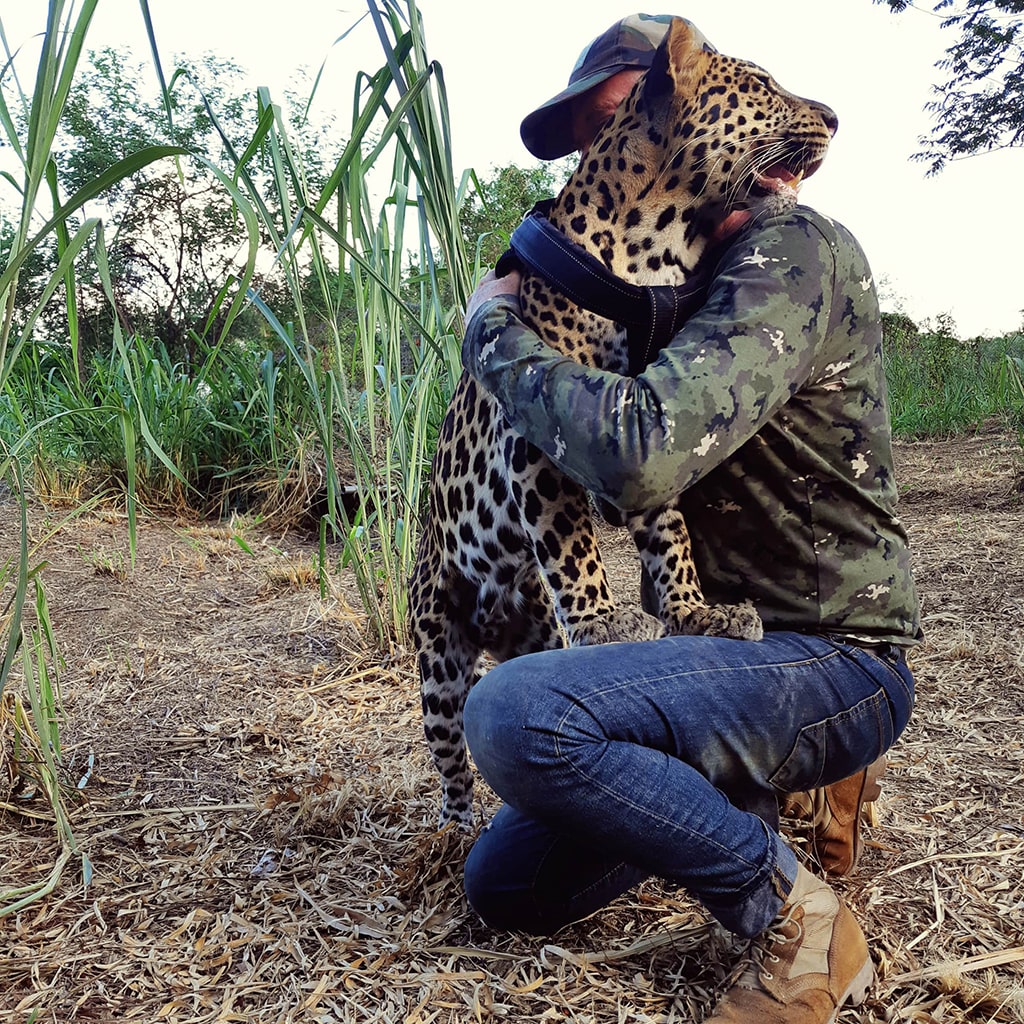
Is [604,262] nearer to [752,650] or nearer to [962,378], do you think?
[752,650]

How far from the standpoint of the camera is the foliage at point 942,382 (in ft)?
24.7

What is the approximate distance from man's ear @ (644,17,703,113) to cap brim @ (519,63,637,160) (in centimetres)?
16

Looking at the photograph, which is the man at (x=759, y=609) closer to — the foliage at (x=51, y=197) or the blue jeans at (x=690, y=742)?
the blue jeans at (x=690, y=742)

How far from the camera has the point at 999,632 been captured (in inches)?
125

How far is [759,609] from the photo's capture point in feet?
5.29

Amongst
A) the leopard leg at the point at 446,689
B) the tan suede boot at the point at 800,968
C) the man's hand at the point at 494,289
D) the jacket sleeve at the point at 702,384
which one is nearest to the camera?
the jacket sleeve at the point at 702,384

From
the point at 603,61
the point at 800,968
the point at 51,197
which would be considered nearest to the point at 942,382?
the point at 603,61

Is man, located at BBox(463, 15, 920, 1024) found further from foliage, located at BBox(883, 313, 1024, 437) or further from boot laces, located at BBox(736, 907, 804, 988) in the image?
foliage, located at BBox(883, 313, 1024, 437)

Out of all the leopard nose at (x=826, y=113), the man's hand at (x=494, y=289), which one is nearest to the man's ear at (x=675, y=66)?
the leopard nose at (x=826, y=113)

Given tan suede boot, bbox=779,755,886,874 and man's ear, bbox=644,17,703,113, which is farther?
tan suede boot, bbox=779,755,886,874

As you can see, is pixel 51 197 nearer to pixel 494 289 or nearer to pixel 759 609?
pixel 494 289

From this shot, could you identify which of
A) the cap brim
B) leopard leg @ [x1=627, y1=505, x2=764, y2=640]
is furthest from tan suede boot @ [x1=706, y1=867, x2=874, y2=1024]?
the cap brim

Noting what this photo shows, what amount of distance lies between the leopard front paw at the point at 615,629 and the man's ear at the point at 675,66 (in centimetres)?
86

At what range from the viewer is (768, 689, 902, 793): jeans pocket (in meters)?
1.50
